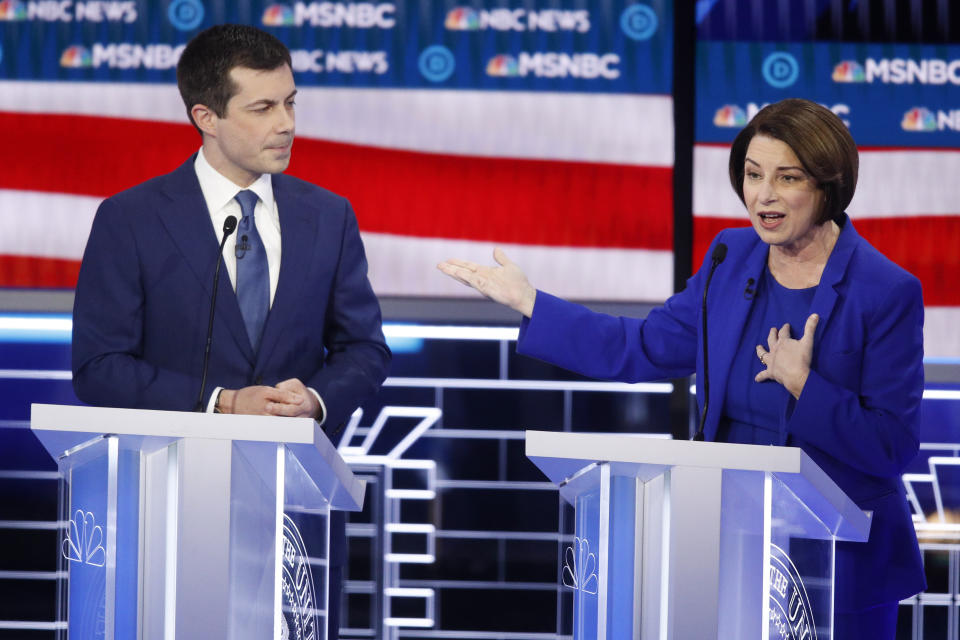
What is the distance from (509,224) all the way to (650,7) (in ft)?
2.75

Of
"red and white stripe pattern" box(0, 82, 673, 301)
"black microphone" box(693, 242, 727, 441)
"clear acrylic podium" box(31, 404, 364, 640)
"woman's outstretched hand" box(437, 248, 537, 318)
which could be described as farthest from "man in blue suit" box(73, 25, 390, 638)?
"red and white stripe pattern" box(0, 82, 673, 301)

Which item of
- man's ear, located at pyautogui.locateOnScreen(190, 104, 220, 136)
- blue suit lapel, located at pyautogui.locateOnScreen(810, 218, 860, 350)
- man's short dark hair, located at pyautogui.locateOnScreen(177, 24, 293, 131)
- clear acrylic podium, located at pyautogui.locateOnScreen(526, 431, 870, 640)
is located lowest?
clear acrylic podium, located at pyautogui.locateOnScreen(526, 431, 870, 640)

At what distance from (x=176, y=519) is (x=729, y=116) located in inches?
109

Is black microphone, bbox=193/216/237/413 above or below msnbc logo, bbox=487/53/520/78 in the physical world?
below

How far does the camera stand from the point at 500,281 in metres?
2.65

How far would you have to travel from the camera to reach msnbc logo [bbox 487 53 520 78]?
4074 mm

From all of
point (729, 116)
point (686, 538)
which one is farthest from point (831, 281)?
point (729, 116)

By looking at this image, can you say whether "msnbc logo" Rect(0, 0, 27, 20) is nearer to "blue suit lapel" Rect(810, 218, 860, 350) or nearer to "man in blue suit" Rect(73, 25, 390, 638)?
"man in blue suit" Rect(73, 25, 390, 638)

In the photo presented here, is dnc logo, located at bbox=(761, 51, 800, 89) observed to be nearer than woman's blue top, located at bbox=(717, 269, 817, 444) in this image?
No

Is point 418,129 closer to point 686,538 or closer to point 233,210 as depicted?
point 233,210

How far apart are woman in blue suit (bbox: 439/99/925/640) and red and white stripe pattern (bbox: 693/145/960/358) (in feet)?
4.76

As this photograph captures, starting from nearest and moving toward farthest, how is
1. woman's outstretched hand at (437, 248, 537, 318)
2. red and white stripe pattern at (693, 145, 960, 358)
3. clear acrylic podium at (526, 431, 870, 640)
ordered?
clear acrylic podium at (526, 431, 870, 640), woman's outstretched hand at (437, 248, 537, 318), red and white stripe pattern at (693, 145, 960, 358)

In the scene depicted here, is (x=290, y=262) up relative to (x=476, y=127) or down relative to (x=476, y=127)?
down

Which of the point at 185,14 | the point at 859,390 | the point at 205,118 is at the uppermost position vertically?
the point at 185,14
